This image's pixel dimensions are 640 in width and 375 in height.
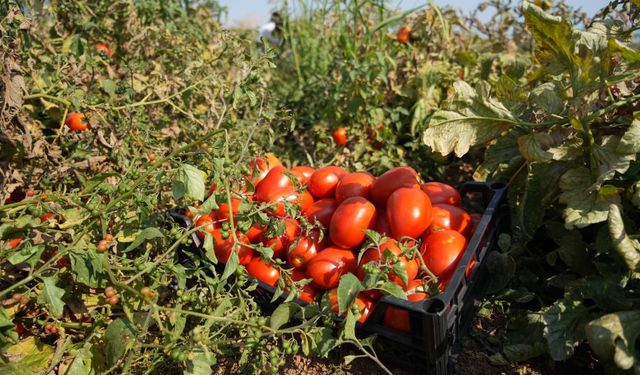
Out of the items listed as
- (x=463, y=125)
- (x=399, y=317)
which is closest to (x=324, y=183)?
(x=463, y=125)

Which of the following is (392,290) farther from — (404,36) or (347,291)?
(404,36)

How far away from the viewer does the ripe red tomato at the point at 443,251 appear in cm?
148

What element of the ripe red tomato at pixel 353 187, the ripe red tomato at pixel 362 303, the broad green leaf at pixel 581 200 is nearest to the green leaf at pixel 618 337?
the broad green leaf at pixel 581 200

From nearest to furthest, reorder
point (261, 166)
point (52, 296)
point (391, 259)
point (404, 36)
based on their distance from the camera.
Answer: point (52, 296) → point (391, 259) → point (261, 166) → point (404, 36)

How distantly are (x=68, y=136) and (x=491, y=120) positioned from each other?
1645 millimetres

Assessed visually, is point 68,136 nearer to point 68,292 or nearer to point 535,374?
point 68,292

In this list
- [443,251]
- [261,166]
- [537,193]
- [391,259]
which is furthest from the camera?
[261,166]

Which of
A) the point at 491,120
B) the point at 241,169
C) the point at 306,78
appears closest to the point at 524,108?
the point at 491,120

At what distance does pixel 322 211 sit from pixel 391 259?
0.49m

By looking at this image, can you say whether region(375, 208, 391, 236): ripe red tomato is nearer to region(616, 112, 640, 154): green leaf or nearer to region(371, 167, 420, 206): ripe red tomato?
region(371, 167, 420, 206): ripe red tomato

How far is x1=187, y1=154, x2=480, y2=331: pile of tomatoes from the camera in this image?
141cm

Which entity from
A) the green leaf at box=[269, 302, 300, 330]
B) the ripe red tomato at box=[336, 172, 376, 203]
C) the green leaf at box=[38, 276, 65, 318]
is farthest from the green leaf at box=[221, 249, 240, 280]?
the ripe red tomato at box=[336, 172, 376, 203]

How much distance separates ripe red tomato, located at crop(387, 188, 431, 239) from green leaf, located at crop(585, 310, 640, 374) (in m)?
0.56

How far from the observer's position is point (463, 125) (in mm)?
1647
